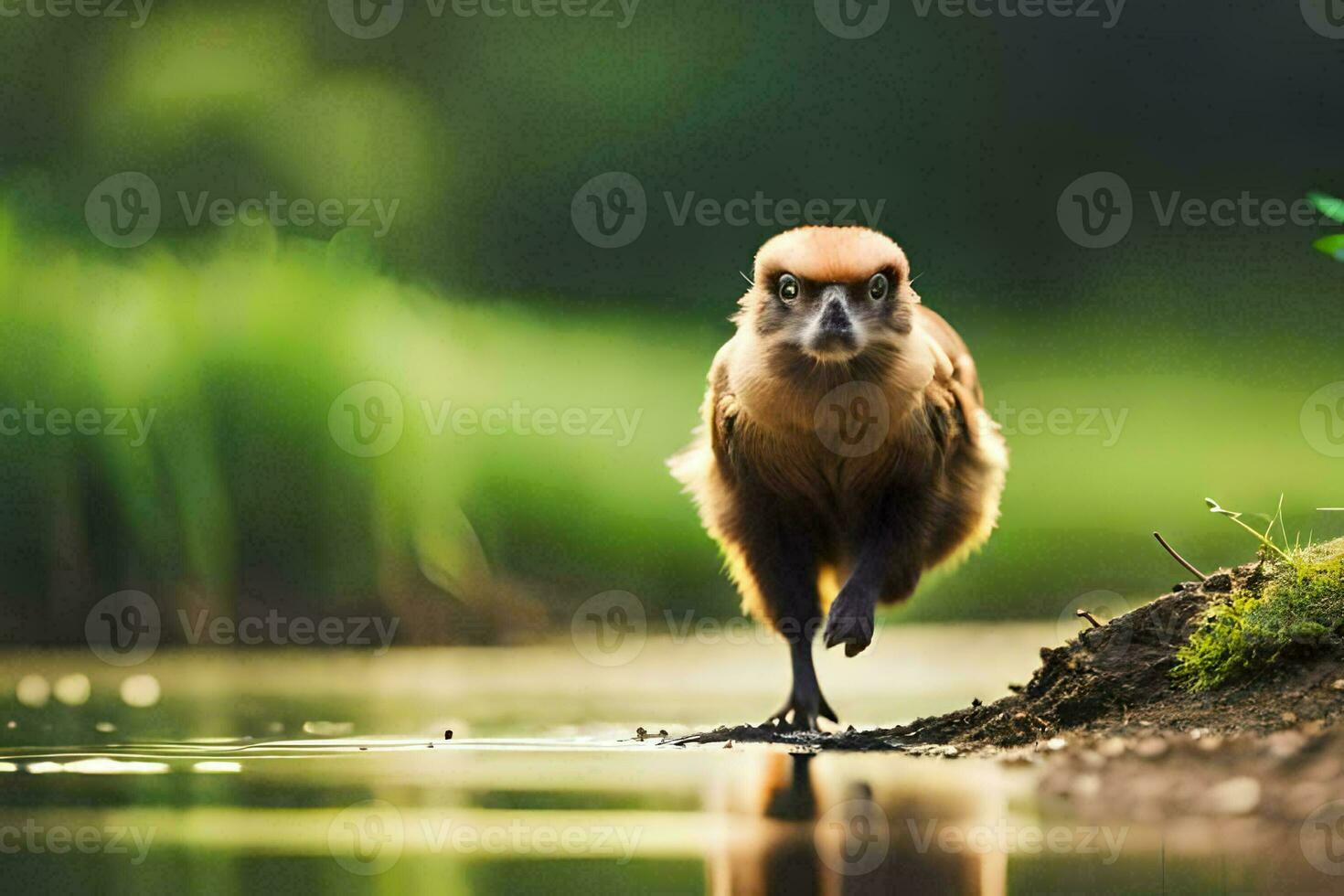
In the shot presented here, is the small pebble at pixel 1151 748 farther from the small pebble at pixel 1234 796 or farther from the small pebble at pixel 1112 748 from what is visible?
the small pebble at pixel 1234 796

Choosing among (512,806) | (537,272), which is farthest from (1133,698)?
(537,272)

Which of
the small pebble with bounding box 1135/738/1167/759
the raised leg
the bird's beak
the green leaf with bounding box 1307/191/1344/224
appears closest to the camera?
the small pebble with bounding box 1135/738/1167/759

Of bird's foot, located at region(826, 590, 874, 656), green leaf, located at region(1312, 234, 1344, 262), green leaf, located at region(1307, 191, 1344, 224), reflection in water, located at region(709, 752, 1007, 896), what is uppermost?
green leaf, located at region(1307, 191, 1344, 224)

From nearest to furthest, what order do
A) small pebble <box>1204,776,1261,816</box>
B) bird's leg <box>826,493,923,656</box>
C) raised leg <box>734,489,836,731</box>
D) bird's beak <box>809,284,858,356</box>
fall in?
small pebble <box>1204,776,1261,816</box> → bird's beak <box>809,284,858,356</box> → bird's leg <box>826,493,923,656</box> → raised leg <box>734,489,836,731</box>

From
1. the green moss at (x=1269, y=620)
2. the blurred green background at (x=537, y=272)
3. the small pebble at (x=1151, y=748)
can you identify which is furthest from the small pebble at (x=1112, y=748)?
the blurred green background at (x=537, y=272)

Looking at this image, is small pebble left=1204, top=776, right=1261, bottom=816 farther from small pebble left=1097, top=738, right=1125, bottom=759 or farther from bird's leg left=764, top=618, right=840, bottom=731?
bird's leg left=764, top=618, right=840, bottom=731

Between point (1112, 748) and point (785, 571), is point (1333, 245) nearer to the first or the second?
point (1112, 748)

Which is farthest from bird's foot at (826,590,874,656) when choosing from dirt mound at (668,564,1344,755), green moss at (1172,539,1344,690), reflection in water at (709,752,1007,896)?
green moss at (1172,539,1344,690)

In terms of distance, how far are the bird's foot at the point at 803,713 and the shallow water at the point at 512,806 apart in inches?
5.5

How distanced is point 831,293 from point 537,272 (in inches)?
128

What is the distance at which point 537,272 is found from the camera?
5832 millimetres

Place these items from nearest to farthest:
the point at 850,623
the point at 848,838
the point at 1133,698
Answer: the point at 848,838, the point at 1133,698, the point at 850,623

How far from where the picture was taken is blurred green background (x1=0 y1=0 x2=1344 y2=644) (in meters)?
4.43

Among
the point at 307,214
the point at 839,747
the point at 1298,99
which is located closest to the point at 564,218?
the point at 307,214
